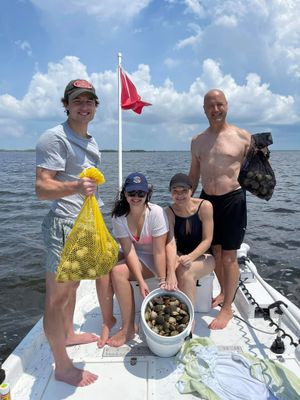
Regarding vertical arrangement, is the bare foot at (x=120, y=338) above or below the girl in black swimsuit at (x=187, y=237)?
below

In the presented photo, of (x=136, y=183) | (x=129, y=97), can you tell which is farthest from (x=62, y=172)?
(x=129, y=97)

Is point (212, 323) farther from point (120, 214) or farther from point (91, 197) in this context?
point (91, 197)

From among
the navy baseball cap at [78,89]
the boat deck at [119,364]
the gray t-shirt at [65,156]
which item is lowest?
the boat deck at [119,364]

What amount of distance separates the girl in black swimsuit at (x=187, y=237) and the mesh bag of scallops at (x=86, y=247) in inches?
41.2

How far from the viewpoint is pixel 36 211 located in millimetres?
14414

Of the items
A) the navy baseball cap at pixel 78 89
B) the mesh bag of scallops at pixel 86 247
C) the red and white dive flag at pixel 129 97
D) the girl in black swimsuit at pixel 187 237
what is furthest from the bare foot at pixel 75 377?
the red and white dive flag at pixel 129 97

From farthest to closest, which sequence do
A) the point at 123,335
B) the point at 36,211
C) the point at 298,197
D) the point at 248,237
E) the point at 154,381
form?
the point at 298,197 < the point at 36,211 < the point at 248,237 < the point at 123,335 < the point at 154,381

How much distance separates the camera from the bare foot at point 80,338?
3.32 meters

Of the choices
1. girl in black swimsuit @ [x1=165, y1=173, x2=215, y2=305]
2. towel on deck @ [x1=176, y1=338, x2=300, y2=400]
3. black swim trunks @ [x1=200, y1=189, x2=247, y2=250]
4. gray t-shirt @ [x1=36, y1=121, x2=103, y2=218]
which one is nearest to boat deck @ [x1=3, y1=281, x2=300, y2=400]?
towel on deck @ [x1=176, y1=338, x2=300, y2=400]

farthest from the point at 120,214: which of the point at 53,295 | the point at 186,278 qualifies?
the point at 53,295

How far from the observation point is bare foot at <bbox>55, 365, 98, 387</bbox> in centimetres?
274

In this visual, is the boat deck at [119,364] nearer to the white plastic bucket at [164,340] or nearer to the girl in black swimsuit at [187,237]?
the white plastic bucket at [164,340]

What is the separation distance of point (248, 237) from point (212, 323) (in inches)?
293

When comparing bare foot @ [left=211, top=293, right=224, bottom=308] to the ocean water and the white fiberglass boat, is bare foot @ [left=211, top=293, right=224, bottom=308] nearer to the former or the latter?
the white fiberglass boat
